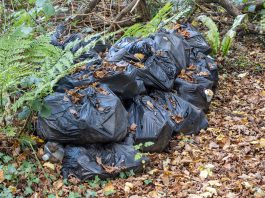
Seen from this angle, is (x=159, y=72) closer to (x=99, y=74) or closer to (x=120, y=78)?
(x=120, y=78)

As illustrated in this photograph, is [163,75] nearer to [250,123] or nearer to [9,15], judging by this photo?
[250,123]

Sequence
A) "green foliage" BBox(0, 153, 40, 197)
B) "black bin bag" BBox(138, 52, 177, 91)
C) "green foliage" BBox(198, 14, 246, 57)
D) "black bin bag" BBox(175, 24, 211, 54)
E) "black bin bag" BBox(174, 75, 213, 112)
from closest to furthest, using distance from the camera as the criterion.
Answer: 1. "green foliage" BBox(0, 153, 40, 197)
2. "black bin bag" BBox(138, 52, 177, 91)
3. "black bin bag" BBox(174, 75, 213, 112)
4. "black bin bag" BBox(175, 24, 211, 54)
5. "green foliage" BBox(198, 14, 246, 57)

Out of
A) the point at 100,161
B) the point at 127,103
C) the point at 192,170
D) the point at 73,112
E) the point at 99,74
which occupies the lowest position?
the point at 192,170

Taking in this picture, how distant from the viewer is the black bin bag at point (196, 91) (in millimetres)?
4559

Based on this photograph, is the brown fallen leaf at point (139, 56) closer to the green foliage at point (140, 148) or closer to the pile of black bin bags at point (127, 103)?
the pile of black bin bags at point (127, 103)

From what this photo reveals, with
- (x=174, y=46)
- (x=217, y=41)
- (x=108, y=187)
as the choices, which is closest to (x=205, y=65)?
(x=174, y=46)

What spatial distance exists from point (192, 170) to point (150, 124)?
596mm

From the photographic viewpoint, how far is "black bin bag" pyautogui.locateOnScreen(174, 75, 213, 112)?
15.0ft

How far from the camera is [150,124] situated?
12.4 ft

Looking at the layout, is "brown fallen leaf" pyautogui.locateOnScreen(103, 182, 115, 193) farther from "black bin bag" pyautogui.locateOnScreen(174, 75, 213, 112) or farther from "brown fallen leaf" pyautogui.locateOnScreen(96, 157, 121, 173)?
"black bin bag" pyautogui.locateOnScreen(174, 75, 213, 112)

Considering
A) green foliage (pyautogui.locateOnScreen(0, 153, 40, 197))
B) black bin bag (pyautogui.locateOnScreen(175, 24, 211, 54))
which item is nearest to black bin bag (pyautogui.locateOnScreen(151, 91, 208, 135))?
black bin bag (pyautogui.locateOnScreen(175, 24, 211, 54))

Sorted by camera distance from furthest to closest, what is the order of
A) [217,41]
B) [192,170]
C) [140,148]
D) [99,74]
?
[217,41], [99,74], [140,148], [192,170]

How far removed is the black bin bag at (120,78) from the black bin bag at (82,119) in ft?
0.81

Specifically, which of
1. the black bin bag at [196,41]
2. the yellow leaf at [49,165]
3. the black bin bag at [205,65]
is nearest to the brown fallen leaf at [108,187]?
the yellow leaf at [49,165]
